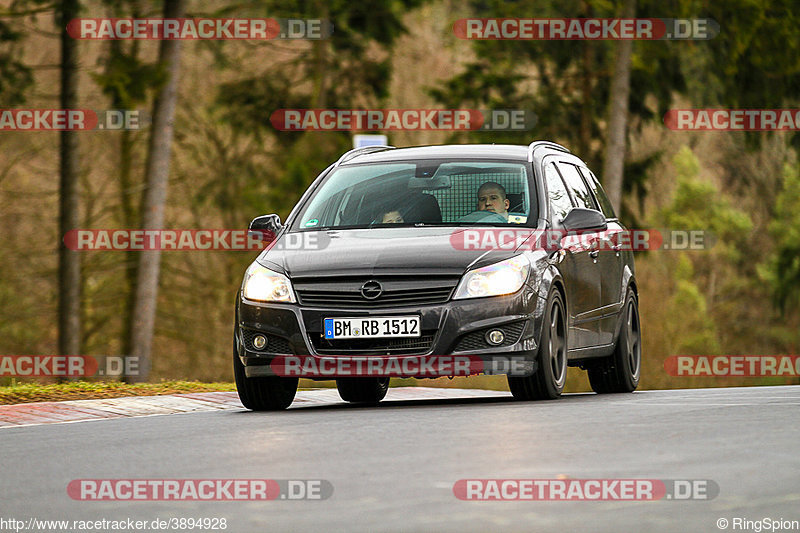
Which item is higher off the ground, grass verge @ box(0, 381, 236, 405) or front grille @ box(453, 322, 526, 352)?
front grille @ box(453, 322, 526, 352)

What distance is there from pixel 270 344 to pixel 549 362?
206cm

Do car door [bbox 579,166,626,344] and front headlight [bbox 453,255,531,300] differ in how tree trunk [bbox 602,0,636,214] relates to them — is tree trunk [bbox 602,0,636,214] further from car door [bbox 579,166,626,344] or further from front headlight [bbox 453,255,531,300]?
front headlight [bbox 453,255,531,300]

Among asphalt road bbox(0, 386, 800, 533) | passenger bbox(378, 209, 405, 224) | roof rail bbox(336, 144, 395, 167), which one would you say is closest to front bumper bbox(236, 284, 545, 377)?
asphalt road bbox(0, 386, 800, 533)

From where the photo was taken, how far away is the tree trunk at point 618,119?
27.6m

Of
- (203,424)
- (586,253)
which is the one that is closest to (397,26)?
(586,253)

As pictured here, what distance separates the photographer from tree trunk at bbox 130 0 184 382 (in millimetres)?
23406

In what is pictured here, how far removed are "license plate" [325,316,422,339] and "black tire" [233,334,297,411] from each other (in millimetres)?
983

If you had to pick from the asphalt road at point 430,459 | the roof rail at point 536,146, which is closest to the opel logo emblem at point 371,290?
the asphalt road at point 430,459

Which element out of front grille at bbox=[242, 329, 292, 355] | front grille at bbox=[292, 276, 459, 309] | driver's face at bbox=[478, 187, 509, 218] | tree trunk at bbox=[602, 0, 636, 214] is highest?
tree trunk at bbox=[602, 0, 636, 214]

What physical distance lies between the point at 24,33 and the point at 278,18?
7.05m

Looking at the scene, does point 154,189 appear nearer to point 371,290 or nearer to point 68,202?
point 68,202

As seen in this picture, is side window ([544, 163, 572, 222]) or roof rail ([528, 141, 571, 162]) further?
roof rail ([528, 141, 571, 162])

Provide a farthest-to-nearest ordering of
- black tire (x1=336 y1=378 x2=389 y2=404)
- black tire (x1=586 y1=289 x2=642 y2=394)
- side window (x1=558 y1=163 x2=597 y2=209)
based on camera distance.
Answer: black tire (x1=586 y1=289 x2=642 y2=394), black tire (x1=336 y1=378 x2=389 y2=404), side window (x1=558 y1=163 x2=597 y2=209)

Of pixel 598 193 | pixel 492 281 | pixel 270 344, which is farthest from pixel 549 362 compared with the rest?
pixel 598 193
